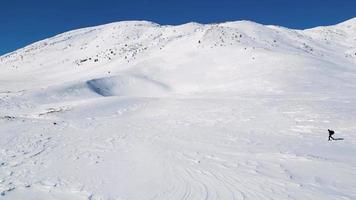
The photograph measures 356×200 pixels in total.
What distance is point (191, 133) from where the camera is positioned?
61.8 ft

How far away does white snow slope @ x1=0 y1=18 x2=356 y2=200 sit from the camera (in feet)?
33.9

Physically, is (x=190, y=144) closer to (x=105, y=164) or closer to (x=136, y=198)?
(x=105, y=164)

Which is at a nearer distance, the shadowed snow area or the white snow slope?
the white snow slope

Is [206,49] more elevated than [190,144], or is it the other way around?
[206,49]

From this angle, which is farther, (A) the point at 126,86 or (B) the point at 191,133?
(A) the point at 126,86

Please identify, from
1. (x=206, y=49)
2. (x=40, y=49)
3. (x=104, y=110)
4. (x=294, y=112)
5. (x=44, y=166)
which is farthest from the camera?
(x=40, y=49)

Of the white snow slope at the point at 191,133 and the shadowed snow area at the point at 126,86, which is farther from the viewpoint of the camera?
the shadowed snow area at the point at 126,86

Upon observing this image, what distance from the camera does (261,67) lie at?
42.8 meters

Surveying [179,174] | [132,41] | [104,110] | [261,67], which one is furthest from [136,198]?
[132,41]

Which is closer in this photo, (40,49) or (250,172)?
(250,172)

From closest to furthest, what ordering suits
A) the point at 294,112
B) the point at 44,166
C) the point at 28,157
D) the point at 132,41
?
the point at 44,166
the point at 28,157
the point at 294,112
the point at 132,41

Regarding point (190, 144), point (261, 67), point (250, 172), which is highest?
point (261, 67)

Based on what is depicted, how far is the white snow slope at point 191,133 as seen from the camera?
1034 cm

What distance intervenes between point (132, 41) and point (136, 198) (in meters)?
→ 71.5
